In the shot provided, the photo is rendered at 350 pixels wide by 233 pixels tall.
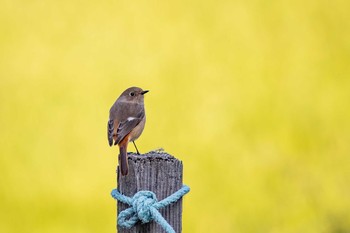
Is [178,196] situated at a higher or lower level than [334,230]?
lower

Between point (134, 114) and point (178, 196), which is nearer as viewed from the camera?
point (178, 196)

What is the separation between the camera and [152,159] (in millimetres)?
2348

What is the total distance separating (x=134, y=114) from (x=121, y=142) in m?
0.37

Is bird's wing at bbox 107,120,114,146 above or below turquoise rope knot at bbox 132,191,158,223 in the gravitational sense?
above

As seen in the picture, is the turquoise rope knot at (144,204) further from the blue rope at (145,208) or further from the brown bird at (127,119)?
the brown bird at (127,119)

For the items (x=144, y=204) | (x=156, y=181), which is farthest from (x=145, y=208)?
(x=156, y=181)

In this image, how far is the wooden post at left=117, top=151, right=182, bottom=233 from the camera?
2.35m

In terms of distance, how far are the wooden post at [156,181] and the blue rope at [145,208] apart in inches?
1.2

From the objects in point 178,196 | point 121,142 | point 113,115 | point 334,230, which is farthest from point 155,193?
point 334,230

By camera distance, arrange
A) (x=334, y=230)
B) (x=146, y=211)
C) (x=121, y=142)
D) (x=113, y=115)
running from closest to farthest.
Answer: (x=146, y=211), (x=121, y=142), (x=113, y=115), (x=334, y=230)

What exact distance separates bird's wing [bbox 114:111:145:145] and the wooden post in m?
1.26

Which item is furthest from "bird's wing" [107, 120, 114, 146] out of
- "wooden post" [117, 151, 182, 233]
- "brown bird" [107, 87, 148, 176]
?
"wooden post" [117, 151, 182, 233]

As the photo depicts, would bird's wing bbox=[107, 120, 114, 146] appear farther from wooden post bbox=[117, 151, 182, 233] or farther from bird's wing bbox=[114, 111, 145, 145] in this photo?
wooden post bbox=[117, 151, 182, 233]

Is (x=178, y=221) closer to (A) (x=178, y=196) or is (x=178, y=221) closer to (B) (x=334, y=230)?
(A) (x=178, y=196)
